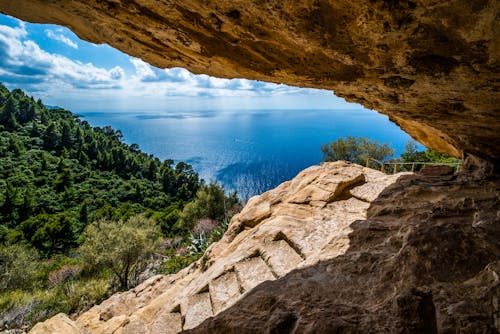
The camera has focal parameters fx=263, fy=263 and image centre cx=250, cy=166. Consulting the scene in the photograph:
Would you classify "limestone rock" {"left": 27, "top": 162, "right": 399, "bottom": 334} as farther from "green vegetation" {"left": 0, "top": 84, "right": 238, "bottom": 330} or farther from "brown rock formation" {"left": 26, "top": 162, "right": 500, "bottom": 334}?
"green vegetation" {"left": 0, "top": 84, "right": 238, "bottom": 330}

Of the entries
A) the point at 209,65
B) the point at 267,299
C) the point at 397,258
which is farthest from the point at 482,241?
the point at 209,65

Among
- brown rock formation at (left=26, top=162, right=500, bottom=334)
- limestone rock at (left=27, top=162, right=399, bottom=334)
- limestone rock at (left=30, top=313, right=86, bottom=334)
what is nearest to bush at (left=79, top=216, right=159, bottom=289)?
limestone rock at (left=27, top=162, right=399, bottom=334)

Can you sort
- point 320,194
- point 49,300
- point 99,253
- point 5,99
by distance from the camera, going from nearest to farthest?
point 320,194 → point 49,300 → point 99,253 → point 5,99

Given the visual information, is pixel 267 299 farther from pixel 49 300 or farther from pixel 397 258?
pixel 49 300

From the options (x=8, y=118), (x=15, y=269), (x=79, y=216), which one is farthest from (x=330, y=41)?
(x=8, y=118)

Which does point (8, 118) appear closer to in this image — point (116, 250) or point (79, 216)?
point (79, 216)

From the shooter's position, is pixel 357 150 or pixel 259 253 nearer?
pixel 259 253

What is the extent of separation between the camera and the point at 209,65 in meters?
5.50

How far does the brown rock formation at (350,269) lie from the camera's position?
293cm

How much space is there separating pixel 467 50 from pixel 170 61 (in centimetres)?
502

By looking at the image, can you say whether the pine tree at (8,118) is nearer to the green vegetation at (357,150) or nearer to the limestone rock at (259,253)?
the green vegetation at (357,150)

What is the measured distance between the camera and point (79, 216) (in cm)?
4719

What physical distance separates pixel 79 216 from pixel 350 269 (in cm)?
5402

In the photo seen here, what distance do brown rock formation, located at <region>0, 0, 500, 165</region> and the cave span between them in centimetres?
2
